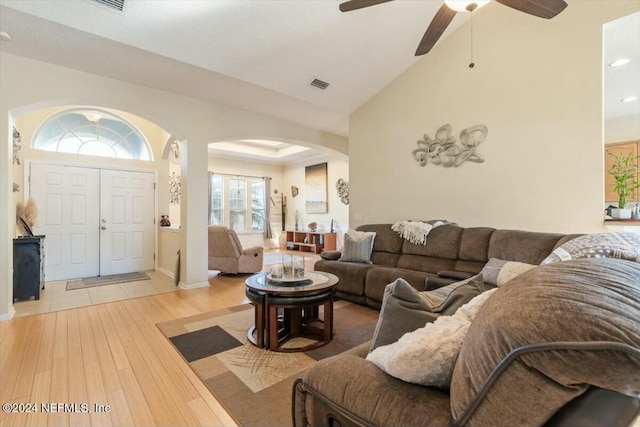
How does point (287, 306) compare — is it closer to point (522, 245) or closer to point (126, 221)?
point (522, 245)

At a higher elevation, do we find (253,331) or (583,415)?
(583,415)

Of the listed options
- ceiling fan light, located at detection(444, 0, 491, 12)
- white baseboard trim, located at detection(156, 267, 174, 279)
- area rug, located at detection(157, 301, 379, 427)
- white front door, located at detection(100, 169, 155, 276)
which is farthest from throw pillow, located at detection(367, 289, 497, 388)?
white front door, located at detection(100, 169, 155, 276)

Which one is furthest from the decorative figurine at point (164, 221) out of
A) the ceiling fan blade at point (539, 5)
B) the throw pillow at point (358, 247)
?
the ceiling fan blade at point (539, 5)

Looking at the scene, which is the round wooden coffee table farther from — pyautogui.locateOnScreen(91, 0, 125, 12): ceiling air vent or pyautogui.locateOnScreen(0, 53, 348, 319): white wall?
pyautogui.locateOnScreen(91, 0, 125, 12): ceiling air vent

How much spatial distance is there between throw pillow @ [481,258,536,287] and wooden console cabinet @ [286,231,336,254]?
5.14m

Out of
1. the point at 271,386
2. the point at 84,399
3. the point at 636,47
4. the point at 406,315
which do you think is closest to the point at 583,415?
the point at 406,315

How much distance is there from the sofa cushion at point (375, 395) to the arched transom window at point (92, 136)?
237 inches

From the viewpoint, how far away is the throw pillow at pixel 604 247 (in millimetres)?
1874

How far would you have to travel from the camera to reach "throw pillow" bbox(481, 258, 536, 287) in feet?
7.98

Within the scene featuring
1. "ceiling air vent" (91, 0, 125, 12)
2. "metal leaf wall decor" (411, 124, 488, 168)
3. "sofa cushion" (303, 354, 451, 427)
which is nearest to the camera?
"sofa cushion" (303, 354, 451, 427)

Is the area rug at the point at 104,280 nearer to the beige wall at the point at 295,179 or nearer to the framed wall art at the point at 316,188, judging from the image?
the beige wall at the point at 295,179

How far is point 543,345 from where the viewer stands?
20.3 inches

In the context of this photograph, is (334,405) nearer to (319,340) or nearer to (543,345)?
(543,345)

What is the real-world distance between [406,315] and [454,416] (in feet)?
1.48
